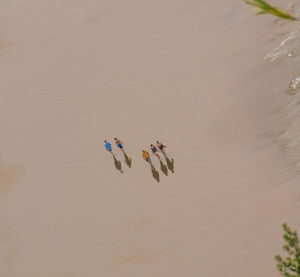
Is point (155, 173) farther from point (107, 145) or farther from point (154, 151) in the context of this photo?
point (107, 145)

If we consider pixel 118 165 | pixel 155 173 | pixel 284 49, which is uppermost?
pixel 284 49

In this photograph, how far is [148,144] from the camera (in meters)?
19.2

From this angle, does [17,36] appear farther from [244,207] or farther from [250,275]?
[250,275]

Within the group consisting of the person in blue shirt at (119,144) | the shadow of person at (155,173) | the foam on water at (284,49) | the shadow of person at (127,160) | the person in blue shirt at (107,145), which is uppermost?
the foam on water at (284,49)

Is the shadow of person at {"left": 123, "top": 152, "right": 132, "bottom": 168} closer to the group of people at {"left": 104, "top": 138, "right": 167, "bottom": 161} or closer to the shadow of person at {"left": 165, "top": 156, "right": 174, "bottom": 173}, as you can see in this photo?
the group of people at {"left": 104, "top": 138, "right": 167, "bottom": 161}

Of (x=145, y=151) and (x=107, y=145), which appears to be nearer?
(x=145, y=151)

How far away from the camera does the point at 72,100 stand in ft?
74.7

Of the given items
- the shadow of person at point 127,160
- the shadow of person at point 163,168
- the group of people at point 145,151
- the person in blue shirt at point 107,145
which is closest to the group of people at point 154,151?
the group of people at point 145,151

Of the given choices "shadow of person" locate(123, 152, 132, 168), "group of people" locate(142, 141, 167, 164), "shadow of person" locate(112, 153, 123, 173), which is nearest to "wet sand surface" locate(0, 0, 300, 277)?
"shadow of person" locate(112, 153, 123, 173)

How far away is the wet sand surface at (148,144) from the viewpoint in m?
15.6

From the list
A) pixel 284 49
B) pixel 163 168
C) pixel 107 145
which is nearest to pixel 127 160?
pixel 107 145

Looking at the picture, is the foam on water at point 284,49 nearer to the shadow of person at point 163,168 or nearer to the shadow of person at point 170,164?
the shadow of person at point 170,164

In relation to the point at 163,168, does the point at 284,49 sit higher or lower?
higher

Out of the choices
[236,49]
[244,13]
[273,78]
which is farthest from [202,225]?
[244,13]
